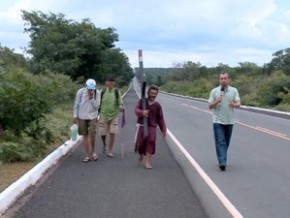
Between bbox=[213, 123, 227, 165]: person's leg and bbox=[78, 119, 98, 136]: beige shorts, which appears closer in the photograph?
bbox=[213, 123, 227, 165]: person's leg

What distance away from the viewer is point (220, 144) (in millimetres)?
11227

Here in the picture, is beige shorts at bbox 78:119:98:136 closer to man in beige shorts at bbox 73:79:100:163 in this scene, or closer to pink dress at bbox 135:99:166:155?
man in beige shorts at bbox 73:79:100:163

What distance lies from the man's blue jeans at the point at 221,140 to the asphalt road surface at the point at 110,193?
0.85 meters

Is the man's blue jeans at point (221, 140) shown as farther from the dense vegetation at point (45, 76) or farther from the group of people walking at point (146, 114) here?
the dense vegetation at point (45, 76)

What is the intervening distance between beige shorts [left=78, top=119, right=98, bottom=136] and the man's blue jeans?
272cm

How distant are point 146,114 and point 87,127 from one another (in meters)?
1.76

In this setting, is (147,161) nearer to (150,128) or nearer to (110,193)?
(150,128)

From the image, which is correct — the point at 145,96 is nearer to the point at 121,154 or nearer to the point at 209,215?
the point at 121,154

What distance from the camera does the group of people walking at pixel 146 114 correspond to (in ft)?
37.0

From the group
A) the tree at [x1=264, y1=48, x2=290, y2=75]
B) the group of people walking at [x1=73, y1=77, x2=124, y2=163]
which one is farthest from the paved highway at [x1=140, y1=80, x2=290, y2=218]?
the tree at [x1=264, y1=48, x2=290, y2=75]

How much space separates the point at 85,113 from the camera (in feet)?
40.4

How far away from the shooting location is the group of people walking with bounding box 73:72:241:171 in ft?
37.0

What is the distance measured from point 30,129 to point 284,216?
6.86m

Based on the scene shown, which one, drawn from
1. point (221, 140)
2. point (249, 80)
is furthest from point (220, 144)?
point (249, 80)
